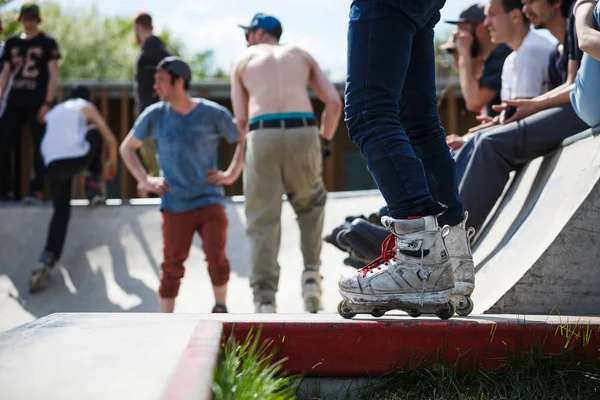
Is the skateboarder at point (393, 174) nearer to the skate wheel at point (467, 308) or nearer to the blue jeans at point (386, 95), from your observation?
the blue jeans at point (386, 95)

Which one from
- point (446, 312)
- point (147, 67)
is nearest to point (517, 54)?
point (446, 312)

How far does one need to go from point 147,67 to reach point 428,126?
6673 mm

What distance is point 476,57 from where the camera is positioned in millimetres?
6387

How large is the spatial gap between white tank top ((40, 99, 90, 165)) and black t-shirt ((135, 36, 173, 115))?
96cm

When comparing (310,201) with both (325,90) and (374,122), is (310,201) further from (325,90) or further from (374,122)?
(374,122)

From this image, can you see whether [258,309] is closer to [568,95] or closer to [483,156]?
[483,156]

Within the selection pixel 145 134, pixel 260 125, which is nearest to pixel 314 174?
pixel 260 125

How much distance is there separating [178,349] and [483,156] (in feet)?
9.34

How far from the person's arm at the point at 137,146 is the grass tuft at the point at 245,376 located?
12.6 ft

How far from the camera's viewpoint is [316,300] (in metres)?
5.99

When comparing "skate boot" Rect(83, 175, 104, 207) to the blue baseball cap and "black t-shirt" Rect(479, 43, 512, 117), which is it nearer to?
the blue baseball cap

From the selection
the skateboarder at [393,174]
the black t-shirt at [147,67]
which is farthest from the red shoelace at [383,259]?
the black t-shirt at [147,67]

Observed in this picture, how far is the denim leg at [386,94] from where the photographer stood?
263 cm

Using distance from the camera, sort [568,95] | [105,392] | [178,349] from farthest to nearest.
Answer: [568,95] → [178,349] → [105,392]
